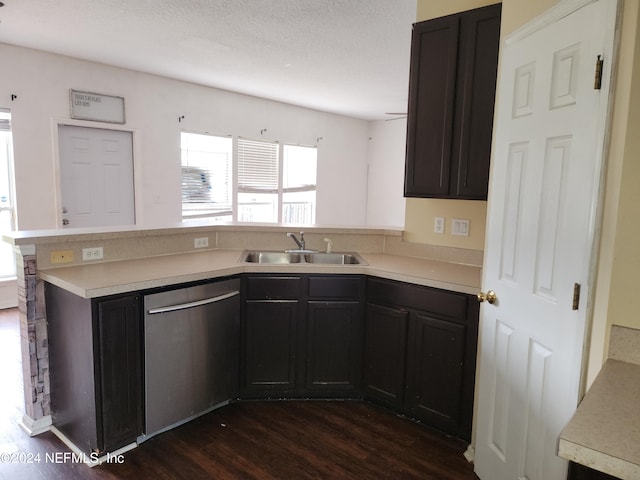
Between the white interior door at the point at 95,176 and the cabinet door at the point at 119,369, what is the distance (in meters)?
3.37

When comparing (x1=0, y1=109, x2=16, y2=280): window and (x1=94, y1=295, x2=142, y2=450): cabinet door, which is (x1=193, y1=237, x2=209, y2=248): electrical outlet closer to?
(x1=94, y1=295, x2=142, y2=450): cabinet door

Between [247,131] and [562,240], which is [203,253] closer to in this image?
[562,240]

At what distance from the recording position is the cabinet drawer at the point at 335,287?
8.99 ft

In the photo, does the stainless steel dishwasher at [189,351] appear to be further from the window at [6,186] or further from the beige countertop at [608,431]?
the window at [6,186]

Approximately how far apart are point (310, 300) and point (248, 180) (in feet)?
15.1

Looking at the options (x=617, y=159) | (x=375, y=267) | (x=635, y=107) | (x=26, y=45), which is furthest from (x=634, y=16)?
(x=26, y=45)

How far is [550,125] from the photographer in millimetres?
1646

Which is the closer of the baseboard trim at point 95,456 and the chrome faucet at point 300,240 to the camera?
the baseboard trim at point 95,456

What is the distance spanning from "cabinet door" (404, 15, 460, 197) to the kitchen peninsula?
22.4 inches

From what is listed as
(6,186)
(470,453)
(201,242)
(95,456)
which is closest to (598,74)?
(470,453)

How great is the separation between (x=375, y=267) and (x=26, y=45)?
432cm

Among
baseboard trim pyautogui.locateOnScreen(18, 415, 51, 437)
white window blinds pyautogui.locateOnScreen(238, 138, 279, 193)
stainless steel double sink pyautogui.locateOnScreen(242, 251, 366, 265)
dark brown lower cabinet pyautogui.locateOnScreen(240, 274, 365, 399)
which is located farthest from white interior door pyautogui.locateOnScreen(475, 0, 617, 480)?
white window blinds pyautogui.locateOnScreen(238, 138, 279, 193)

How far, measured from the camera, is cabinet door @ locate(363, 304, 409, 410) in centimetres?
262

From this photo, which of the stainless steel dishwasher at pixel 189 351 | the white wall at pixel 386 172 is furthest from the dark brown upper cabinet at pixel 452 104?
the white wall at pixel 386 172
